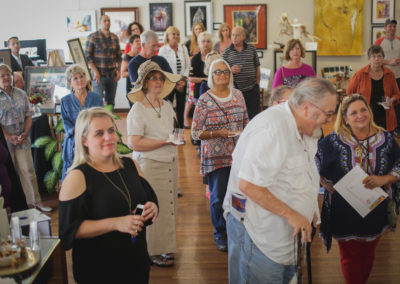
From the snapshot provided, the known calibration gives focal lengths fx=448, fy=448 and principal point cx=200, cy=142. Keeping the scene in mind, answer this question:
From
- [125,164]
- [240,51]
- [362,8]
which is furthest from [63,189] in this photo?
[362,8]

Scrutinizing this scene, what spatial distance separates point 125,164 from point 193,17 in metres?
8.54

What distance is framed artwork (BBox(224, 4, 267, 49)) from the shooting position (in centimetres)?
1014

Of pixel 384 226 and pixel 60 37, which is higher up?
pixel 60 37

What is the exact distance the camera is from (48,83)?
5785 mm

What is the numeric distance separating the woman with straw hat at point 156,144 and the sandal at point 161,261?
0.08 m

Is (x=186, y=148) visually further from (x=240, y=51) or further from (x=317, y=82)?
(x=317, y=82)

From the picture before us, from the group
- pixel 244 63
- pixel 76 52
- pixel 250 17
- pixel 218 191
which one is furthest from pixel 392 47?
pixel 218 191

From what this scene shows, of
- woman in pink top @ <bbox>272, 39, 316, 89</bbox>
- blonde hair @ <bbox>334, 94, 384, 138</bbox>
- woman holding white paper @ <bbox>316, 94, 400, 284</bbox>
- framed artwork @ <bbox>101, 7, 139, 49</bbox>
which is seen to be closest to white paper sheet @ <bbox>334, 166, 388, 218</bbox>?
woman holding white paper @ <bbox>316, 94, 400, 284</bbox>

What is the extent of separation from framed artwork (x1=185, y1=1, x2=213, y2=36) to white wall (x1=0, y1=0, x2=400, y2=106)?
0.12m

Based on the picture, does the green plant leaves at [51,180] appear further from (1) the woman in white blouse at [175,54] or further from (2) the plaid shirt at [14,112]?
(1) the woman in white blouse at [175,54]

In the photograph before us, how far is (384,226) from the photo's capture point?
2920 mm

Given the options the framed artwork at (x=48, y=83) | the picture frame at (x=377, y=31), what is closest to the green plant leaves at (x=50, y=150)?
the framed artwork at (x=48, y=83)

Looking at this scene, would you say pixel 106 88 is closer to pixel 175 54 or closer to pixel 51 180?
pixel 175 54

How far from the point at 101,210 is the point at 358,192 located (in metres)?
1.62
